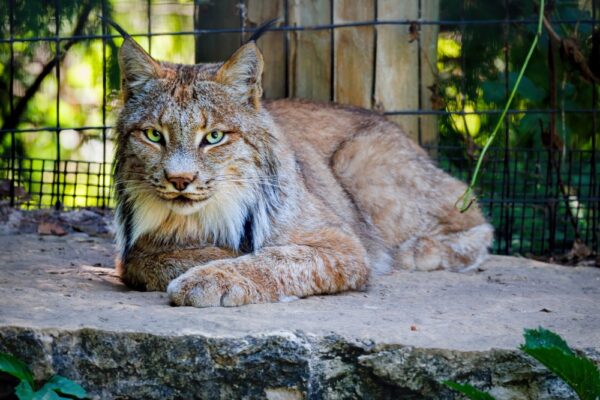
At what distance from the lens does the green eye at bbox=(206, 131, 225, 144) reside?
4.50 meters

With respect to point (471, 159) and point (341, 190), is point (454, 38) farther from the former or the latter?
point (341, 190)

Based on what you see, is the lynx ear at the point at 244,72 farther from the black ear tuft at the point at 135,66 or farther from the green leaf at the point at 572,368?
the green leaf at the point at 572,368

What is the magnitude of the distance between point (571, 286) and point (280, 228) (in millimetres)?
1582

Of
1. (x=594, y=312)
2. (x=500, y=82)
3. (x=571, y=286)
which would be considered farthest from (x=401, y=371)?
(x=500, y=82)

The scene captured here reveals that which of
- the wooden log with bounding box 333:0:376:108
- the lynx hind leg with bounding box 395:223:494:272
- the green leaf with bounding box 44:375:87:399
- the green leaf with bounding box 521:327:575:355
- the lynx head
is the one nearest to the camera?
the green leaf with bounding box 521:327:575:355

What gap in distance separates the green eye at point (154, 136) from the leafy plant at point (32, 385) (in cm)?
138

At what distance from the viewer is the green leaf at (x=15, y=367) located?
11.0 ft

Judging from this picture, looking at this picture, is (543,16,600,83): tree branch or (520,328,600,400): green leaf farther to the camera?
(543,16,600,83): tree branch

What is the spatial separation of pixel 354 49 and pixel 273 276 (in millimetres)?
2439

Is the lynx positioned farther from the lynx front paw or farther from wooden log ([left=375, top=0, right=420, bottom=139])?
wooden log ([left=375, top=0, right=420, bottom=139])

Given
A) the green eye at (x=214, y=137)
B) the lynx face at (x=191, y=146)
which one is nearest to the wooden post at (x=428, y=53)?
the lynx face at (x=191, y=146)

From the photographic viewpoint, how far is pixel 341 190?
575 cm

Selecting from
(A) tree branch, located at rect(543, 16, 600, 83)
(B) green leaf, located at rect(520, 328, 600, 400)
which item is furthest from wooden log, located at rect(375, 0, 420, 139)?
(B) green leaf, located at rect(520, 328, 600, 400)

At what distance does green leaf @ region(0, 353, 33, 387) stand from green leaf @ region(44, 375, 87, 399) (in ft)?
0.25
